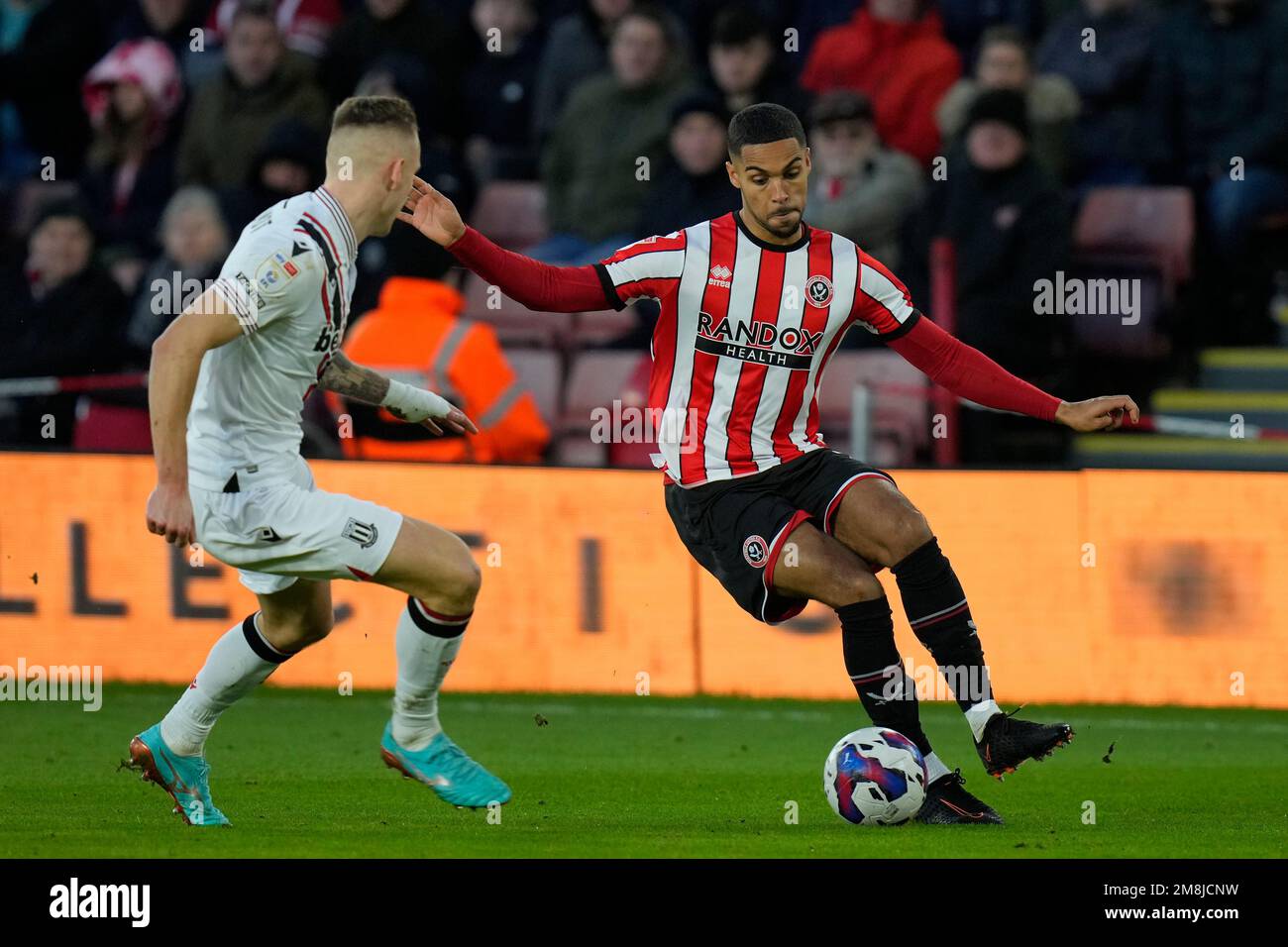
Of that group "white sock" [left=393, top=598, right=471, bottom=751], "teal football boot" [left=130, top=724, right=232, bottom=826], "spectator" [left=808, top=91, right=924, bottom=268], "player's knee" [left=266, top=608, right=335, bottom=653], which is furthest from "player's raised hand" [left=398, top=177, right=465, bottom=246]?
"spectator" [left=808, top=91, right=924, bottom=268]

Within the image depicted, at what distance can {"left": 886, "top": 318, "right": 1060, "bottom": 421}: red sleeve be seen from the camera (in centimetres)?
738

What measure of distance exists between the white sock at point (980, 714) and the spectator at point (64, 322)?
770 cm

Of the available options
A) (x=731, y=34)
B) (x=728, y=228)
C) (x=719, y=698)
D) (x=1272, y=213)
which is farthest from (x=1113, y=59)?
(x=728, y=228)

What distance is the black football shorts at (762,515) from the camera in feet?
23.4

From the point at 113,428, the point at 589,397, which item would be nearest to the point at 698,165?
the point at 589,397

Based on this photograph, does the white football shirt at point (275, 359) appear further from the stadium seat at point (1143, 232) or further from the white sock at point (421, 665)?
the stadium seat at point (1143, 232)

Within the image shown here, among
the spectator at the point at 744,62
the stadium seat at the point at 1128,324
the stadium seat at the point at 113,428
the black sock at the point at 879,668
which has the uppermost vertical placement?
the spectator at the point at 744,62

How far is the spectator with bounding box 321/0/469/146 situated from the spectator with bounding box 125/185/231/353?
145 centimetres

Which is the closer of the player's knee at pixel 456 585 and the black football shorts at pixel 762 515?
the player's knee at pixel 456 585

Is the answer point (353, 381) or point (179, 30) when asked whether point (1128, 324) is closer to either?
point (353, 381)

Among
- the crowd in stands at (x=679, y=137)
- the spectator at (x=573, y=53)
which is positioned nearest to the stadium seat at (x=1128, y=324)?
the crowd in stands at (x=679, y=137)

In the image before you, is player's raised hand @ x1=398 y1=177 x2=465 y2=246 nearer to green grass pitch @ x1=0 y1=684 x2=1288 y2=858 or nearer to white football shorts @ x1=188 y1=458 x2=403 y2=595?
white football shorts @ x1=188 y1=458 x2=403 y2=595

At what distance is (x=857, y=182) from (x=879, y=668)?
5691 millimetres

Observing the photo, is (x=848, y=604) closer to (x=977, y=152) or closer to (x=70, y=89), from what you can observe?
(x=977, y=152)
